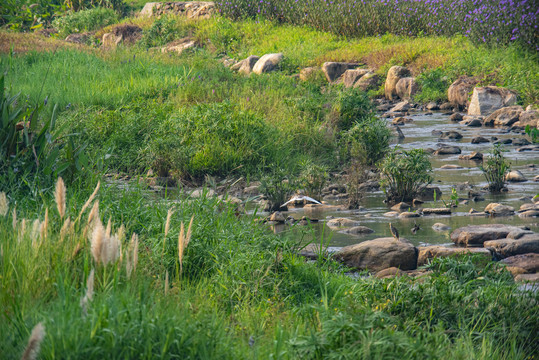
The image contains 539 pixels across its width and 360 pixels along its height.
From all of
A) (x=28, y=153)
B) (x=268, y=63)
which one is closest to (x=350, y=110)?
(x=28, y=153)

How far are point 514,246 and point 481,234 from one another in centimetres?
40

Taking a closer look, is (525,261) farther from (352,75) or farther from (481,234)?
(352,75)

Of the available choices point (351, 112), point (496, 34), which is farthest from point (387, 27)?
point (351, 112)

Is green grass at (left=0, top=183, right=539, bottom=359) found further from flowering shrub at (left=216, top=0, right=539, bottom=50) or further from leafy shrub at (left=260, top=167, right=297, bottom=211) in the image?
flowering shrub at (left=216, top=0, right=539, bottom=50)

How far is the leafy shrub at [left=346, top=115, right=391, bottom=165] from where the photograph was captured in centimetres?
881

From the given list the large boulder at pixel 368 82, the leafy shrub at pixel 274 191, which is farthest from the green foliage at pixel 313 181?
the large boulder at pixel 368 82

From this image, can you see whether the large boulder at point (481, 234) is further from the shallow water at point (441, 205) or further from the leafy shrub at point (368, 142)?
the leafy shrub at point (368, 142)

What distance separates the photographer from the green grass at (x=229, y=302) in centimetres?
223

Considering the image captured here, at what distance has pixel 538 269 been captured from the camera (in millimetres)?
4660

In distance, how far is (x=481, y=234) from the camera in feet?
17.9

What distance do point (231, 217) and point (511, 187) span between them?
4423mm

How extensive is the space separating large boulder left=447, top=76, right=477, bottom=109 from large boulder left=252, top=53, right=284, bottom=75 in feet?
18.0

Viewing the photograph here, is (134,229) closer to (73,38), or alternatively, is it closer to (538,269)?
(538,269)

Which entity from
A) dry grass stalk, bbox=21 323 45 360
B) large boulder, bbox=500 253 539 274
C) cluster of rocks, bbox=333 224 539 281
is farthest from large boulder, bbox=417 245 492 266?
dry grass stalk, bbox=21 323 45 360
